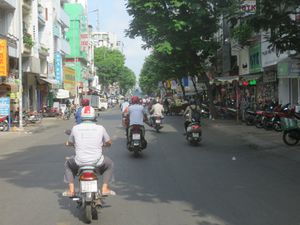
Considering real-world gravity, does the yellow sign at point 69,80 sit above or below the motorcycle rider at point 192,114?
above

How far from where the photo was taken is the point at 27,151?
17516 millimetres

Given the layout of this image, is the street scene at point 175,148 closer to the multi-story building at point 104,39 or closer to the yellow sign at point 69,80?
the yellow sign at point 69,80

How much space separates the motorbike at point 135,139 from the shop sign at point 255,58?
1889cm

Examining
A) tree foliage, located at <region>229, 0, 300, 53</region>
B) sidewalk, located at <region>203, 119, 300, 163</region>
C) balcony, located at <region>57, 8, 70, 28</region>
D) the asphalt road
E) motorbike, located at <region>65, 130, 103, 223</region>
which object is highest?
balcony, located at <region>57, 8, 70, 28</region>

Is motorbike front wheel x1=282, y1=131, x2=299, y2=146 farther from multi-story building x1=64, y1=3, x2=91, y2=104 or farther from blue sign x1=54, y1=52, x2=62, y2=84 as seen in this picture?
multi-story building x1=64, y1=3, x2=91, y2=104

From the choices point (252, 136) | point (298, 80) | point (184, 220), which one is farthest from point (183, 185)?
Result: point (298, 80)

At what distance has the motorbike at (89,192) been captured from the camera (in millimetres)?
6953

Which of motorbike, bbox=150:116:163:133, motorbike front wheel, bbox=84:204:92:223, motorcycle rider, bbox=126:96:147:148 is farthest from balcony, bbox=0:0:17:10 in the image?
motorbike front wheel, bbox=84:204:92:223

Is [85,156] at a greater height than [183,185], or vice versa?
[85,156]

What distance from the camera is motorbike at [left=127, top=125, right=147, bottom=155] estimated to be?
14805 millimetres

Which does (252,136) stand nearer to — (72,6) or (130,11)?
(130,11)

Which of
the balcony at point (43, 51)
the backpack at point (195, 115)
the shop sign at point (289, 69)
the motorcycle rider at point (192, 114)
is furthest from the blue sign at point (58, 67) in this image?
the backpack at point (195, 115)

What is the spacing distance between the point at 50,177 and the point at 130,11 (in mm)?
25803

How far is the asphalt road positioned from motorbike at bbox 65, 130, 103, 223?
183 millimetres
